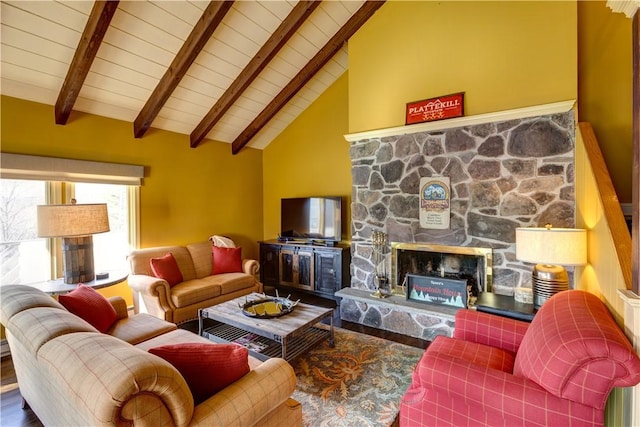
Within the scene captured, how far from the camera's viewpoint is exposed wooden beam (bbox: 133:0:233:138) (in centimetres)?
291

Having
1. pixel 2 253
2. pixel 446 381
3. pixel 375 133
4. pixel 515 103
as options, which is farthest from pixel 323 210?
pixel 2 253

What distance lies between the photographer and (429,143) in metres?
3.37

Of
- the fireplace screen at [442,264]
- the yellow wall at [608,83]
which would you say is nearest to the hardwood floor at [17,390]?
the fireplace screen at [442,264]

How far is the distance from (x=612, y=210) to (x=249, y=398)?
2.31m

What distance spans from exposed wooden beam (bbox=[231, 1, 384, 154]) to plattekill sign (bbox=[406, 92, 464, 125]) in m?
1.34

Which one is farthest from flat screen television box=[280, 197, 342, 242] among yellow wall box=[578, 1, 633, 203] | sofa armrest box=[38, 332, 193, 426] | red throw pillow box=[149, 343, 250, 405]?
sofa armrest box=[38, 332, 193, 426]

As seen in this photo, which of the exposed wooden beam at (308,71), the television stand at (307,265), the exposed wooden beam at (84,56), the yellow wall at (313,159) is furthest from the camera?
the yellow wall at (313,159)

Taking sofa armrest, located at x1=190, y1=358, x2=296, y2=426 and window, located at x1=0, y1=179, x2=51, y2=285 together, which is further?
window, located at x1=0, y1=179, x2=51, y2=285

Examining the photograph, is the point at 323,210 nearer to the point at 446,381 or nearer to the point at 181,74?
the point at 181,74

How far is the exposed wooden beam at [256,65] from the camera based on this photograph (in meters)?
3.35

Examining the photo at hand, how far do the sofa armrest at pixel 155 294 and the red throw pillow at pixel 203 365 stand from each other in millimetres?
2210

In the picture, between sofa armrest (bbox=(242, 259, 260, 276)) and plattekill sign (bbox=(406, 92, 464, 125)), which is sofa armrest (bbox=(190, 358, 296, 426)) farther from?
plattekill sign (bbox=(406, 92, 464, 125))

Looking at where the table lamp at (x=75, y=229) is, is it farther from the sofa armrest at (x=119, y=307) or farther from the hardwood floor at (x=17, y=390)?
the hardwood floor at (x=17, y=390)

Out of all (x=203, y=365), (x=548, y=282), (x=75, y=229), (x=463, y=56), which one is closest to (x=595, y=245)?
(x=548, y=282)
